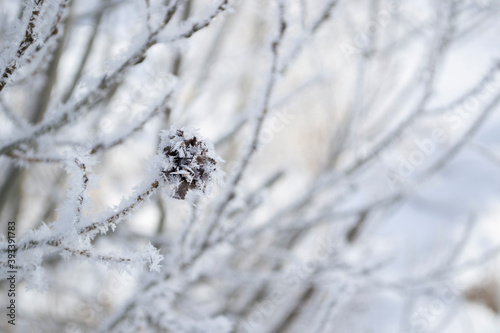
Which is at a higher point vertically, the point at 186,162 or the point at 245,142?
the point at 245,142

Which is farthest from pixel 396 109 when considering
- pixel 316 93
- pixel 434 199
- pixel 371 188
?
pixel 434 199

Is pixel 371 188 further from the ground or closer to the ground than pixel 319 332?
further from the ground

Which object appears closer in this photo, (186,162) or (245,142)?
(186,162)

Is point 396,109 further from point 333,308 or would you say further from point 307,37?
point 307,37

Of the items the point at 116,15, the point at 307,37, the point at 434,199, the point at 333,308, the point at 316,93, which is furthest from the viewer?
the point at 434,199

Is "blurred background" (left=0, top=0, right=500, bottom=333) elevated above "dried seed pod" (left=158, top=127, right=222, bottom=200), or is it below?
above

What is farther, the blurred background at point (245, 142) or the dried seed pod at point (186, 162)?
the blurred background at point (245, 142)

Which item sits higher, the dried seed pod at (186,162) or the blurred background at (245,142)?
the blurred background at (245,142)

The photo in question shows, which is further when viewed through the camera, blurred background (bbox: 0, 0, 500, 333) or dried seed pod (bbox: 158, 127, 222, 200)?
blurred background (bbox: 0, 0, 500, 333)
